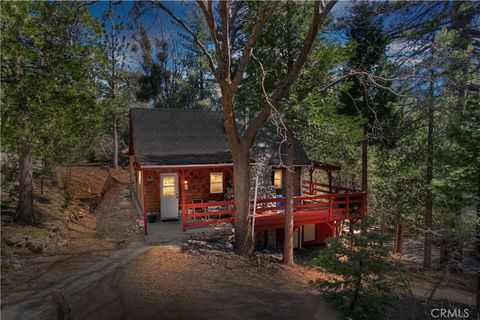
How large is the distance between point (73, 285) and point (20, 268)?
6.60 feet

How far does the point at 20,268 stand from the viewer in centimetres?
841

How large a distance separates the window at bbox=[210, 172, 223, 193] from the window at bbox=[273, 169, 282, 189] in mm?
3020

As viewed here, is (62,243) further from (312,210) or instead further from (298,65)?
(312,210)

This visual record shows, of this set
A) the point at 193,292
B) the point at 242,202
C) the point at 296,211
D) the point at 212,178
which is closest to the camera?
the point at 193,292

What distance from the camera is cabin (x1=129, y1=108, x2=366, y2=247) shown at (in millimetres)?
12961

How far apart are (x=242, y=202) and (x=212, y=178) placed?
4653 mm

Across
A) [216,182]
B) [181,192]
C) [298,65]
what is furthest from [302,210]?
[298,65]

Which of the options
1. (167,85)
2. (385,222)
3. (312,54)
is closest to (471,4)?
(312,54)

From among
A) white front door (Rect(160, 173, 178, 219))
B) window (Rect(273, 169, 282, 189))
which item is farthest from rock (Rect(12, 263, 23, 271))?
window (Rect(273, 169, 282, 189))

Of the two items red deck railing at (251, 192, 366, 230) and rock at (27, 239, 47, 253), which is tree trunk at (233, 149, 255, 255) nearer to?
red deck railing at (251, 192, 366, 230)

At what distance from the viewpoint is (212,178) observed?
14969 mm

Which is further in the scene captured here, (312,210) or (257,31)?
(312,210)

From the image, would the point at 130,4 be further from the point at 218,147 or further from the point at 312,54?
the point at 218,147

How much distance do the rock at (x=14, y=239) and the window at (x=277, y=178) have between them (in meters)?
11.1
